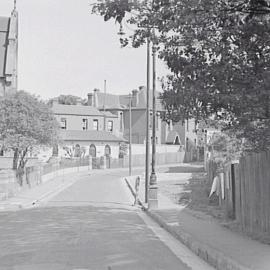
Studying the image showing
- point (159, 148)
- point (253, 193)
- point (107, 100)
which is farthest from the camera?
point (107, 100)

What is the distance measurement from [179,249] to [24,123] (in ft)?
80.7

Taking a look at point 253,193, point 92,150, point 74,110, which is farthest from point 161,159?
point 253,193

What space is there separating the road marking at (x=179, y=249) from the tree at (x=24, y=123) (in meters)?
18.7

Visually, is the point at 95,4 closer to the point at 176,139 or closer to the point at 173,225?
the point at 173,225

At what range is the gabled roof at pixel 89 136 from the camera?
8394 cm

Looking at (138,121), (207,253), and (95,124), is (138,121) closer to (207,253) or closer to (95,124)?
(95,124)

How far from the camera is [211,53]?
1129cm

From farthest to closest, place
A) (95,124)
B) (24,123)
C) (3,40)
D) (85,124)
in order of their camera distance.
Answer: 1. (95,124)
2. (85,124)
3. (3,40)
4. (24,123)

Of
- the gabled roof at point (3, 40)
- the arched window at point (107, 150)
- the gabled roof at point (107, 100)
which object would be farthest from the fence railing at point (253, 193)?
the gabled roof at point (107, 100)

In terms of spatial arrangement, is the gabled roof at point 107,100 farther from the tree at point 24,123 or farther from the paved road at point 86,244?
the paved road at point 86,244

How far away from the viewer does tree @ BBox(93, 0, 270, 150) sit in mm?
10742

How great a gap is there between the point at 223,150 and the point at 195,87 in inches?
841

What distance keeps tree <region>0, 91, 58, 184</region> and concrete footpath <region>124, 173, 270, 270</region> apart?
18.3 m

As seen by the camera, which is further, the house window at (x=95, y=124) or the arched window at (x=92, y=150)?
the house window at (x=95, y=124)
